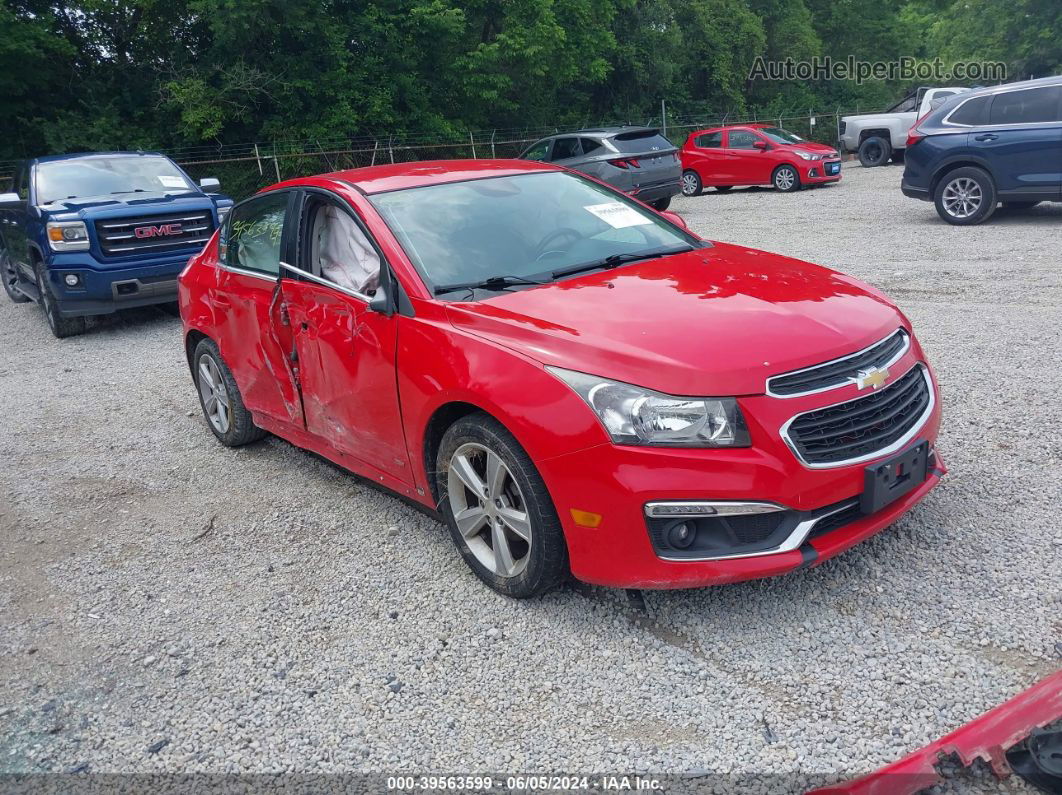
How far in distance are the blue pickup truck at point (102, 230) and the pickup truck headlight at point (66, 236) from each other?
0.03 feet

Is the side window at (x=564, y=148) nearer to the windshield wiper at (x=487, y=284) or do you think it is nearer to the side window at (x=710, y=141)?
the side window at (x=710, y=141)

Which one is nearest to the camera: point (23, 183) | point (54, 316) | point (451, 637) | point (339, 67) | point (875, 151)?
point (451, 637)

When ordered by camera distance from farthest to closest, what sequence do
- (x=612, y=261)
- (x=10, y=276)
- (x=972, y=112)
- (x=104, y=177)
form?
(x=10, y=276), (x=972, y=112), (x=104, y=177), (x=612, y=261)

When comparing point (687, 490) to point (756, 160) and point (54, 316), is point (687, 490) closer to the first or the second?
point (54, 316)

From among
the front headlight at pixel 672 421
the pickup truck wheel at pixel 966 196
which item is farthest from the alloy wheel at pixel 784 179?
the front headlight at pixel 672 421

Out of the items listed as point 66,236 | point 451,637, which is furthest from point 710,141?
point 451,637

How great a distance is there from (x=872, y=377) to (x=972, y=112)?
997cm

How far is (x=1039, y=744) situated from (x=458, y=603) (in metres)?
2.10

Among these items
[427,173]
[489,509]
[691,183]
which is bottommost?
[691,183]

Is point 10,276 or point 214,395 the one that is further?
point 10,276

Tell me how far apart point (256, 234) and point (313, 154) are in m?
19.5

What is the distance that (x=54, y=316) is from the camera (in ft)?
32.3

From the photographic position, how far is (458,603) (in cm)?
370

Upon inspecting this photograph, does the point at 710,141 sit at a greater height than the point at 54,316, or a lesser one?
greater
